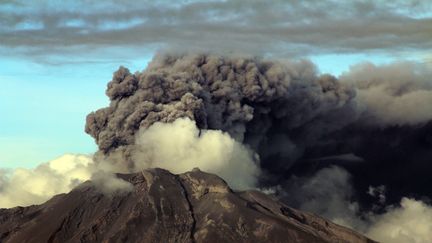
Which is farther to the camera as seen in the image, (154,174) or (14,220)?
(14,220)

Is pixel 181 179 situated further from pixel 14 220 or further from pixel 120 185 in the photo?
pixel 14 220

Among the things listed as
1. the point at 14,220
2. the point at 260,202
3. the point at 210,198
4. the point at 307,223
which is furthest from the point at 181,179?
the point at 14,220

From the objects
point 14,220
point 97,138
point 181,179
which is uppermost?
point 97,138

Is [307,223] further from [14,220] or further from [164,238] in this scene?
[14,220]

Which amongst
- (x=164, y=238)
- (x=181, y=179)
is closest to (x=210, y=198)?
(x=181, y=179)

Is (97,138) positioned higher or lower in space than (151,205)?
higher

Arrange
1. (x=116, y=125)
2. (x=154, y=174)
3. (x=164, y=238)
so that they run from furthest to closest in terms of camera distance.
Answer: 1. (x=154, y=174)
2. (x=164, y=238)
3. (x=116, y=125)

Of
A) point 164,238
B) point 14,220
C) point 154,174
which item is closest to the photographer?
point 164,238
